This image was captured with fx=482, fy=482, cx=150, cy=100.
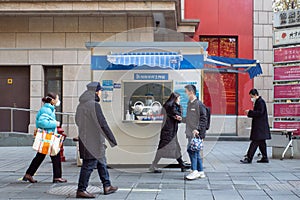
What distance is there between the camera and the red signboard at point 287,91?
12383 mm

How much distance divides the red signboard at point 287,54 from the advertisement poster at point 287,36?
0.18 metres

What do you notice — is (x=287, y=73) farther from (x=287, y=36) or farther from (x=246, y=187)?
(x=246, y=187)

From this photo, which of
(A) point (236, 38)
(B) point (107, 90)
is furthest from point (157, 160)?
(A) point (236, 38)

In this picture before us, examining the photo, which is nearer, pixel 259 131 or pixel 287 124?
pixel 259 131

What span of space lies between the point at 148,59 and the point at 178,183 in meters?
2.79

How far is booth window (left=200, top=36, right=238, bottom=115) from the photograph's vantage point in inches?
788

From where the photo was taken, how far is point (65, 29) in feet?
55.5

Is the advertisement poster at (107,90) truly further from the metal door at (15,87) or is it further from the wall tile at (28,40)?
the metal door at (15,87)

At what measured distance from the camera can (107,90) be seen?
10.5m

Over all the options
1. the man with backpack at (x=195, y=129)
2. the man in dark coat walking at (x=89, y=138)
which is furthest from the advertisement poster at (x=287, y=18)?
the man in dark coat walking at (x=89, y=138)

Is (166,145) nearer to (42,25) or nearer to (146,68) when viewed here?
(146,68)

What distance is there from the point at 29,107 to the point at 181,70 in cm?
835

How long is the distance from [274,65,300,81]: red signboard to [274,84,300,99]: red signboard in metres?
0.21

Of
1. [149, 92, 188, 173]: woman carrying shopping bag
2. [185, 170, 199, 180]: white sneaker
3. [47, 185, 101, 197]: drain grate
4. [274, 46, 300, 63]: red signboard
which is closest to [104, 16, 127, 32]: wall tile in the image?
[274, 46, 300, 63]: red signboard
